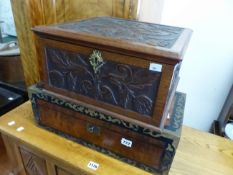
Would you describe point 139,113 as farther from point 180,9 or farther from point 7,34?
point 7,34

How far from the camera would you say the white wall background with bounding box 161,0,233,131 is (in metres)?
0.94

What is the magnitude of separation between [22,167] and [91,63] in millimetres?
698

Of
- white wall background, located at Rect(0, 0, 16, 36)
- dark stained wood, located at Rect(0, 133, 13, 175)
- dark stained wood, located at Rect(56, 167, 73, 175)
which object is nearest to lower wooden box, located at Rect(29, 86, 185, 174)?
dark stained wood, located at Rect(56, 167, 73, 175)

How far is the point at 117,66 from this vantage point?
584 mm

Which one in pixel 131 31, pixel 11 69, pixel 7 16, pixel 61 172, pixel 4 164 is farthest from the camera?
pixel 7 16

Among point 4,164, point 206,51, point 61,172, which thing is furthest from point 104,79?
point 4,164

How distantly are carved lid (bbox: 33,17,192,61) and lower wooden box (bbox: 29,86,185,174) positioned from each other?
0.79 feet

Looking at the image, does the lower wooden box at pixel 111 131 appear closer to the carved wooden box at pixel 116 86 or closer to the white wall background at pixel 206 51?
the carved wooden box at pixel 116 86

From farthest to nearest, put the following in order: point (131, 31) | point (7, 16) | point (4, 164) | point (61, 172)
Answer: point (7, 16) → point (4, 164) → point (61, 172) → point (131, 31)

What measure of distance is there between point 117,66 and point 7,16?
178 centimetres

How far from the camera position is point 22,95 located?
4.78ft

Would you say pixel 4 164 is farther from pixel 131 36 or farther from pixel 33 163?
pixel 131 36

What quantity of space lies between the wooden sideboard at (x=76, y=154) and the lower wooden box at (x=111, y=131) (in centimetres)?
3

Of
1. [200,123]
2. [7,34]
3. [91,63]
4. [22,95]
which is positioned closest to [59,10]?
[91,63]
